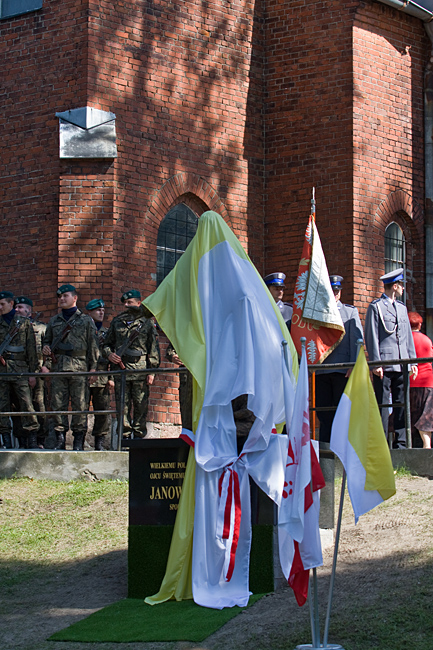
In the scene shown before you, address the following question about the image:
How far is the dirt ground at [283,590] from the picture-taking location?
19.1ft

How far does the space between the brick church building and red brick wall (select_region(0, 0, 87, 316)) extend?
1.0 inches

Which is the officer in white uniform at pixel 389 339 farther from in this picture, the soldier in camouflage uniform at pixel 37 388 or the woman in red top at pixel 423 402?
the soldier in camouflage uniform at pixel 37 388

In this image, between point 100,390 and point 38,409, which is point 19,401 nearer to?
point 38,409

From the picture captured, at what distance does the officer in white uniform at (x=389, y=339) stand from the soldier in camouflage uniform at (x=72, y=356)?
3472 mm

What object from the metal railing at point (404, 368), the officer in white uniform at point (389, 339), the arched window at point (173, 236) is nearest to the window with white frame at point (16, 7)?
the arched window at point (173, 236)

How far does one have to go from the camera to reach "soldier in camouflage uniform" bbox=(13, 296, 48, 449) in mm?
11914

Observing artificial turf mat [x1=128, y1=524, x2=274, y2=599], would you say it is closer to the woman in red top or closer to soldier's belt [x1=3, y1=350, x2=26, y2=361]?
the woman in red top

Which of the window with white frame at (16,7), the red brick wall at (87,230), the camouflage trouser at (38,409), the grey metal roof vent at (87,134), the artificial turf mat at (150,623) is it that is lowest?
the artificial turf mat at (150,623)

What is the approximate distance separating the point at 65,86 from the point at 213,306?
294 inches

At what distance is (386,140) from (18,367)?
273 inches

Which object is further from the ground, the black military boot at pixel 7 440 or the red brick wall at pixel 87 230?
the red brick wall at pixel 87 230

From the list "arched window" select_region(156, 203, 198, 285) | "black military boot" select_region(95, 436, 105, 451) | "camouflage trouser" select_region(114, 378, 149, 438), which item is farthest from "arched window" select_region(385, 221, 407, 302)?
"black military boot" select_region(95, 436, 105, 451)

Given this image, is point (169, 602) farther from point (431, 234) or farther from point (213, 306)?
point (431, 234)

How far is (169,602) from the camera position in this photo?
22.2 ft
